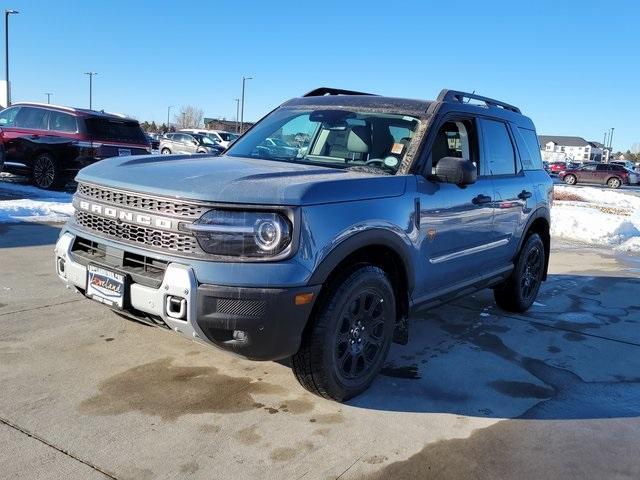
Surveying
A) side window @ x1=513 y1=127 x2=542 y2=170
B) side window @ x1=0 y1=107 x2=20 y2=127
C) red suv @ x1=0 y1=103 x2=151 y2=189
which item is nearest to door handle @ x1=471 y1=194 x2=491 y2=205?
side window @ x1=513 y1=127 x2=542 y2=170

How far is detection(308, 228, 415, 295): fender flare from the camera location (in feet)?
10.4

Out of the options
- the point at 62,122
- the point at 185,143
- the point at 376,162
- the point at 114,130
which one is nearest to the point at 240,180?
the point at 376,162

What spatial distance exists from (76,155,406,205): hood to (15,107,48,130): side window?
400 inches

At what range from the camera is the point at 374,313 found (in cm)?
372

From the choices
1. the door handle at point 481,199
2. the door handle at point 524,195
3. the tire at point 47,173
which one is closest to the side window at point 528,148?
the door handle at point 524,195

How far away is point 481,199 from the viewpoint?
4668 millimetres

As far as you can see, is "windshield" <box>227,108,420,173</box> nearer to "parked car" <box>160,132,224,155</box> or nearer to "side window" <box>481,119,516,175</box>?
"side window" <box>481,119,516,175</box>

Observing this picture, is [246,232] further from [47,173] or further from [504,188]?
[47,173]

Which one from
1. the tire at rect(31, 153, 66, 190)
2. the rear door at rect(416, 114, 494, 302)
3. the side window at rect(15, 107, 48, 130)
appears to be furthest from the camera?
the side window at rect(15, 107, 48, 130)

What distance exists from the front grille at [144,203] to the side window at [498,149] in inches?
112

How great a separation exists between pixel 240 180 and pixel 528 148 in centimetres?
375

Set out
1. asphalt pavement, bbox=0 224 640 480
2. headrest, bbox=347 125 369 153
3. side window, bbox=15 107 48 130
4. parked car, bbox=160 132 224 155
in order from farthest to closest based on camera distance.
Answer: parked car, bbox=160 132 224 155 < side window, bbox=15 107 48 130 < headrest, bbox=347 125 369 153 < asphalt pavement, bbox=0 224 640 480

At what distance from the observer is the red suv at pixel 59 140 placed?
12.4 meters

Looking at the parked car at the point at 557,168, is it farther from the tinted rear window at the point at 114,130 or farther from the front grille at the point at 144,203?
the front grille at the point at 144,203
